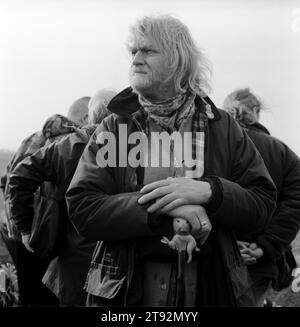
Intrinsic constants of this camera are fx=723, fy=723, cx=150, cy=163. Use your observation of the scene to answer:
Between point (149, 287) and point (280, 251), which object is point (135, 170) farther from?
point (280, 251)

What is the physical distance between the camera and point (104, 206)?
6.07 feet

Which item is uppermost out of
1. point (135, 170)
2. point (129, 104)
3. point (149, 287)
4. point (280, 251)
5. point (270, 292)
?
point (129, 104)

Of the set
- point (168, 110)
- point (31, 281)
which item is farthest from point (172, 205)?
point (31, 281)

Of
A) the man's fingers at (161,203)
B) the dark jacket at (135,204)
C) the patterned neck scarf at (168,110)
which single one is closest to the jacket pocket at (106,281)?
the dark jacket at (135,204)

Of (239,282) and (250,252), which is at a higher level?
(239,282)

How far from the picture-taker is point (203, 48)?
221 cm

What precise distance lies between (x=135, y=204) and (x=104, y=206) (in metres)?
0.08

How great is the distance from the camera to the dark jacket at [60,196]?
242 centimetres

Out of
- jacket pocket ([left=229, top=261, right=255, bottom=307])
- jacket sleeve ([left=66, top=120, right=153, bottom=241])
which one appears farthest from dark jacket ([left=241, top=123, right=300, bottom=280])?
jacket sleeve ([left=66, top=120, right=153, bottom=241])

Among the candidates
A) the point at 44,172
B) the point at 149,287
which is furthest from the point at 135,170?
the point at 44,172

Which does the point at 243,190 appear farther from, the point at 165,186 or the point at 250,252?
the point at 250,252

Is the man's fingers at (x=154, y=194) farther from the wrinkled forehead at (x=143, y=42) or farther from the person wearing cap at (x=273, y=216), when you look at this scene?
the person wearing cap at (x=273, y=216)
